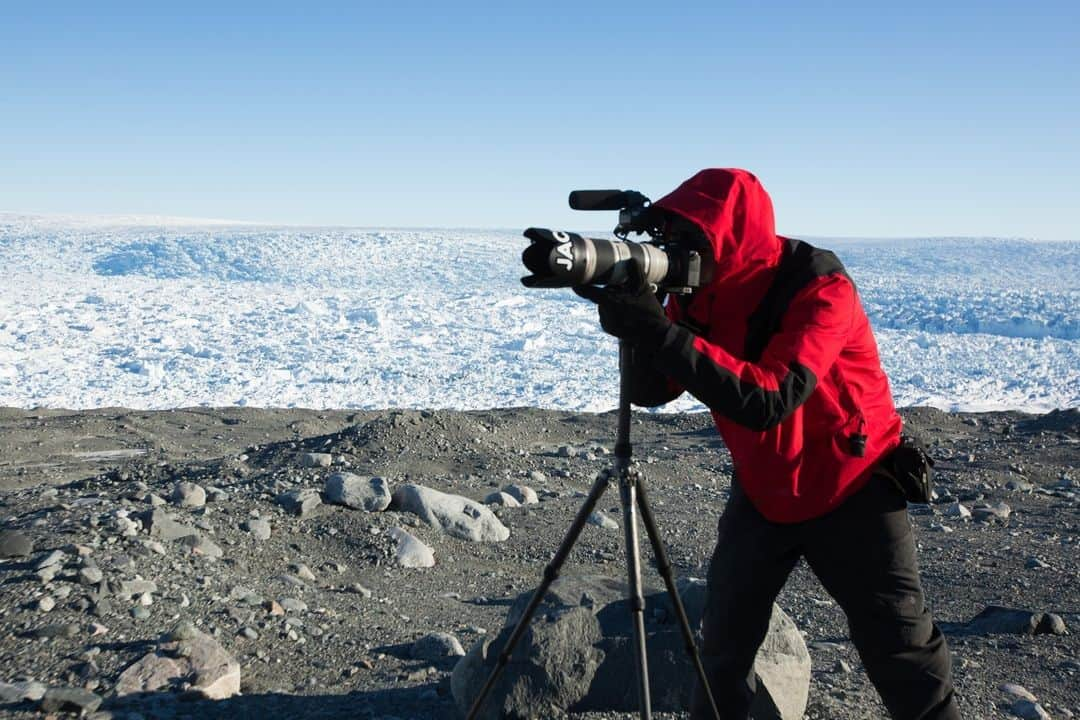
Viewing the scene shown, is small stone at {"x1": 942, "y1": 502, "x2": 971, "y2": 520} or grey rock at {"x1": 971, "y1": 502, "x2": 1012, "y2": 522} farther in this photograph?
small stone at {"x1": 942, "y1": 502, "x2": 971, "y2": 520}

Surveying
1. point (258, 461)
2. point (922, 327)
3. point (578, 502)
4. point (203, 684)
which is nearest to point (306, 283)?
point (922, 327)

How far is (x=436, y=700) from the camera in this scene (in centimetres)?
335

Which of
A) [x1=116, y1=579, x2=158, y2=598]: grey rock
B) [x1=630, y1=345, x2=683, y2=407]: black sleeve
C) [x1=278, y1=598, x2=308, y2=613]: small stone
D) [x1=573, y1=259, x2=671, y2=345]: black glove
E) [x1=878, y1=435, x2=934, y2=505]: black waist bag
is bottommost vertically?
[x1=278, y1=598, x2=308, y2=613]: small stone

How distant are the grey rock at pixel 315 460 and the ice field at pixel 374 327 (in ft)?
29.6

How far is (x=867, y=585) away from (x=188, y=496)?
15.7ft

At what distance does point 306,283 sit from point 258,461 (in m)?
20.1

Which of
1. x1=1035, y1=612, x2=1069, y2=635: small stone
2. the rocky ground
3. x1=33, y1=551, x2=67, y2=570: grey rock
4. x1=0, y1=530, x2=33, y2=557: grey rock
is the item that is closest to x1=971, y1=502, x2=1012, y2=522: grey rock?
the rocky ground

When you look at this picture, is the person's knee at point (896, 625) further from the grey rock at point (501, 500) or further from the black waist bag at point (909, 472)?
the grey rock at point (501, 500)

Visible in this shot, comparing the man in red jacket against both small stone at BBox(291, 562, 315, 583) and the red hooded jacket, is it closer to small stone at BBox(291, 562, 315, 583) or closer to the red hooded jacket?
the red hooded jacket

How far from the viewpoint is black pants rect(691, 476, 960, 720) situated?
2.18 metres

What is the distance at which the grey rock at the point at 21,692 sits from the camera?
3.02 m

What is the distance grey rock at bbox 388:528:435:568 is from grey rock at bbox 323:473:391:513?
18.5 inches

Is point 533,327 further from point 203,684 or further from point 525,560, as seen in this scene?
point 203,684

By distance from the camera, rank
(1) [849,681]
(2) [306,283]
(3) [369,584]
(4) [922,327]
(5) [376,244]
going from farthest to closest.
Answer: (5) [376,244], (2) [306,283], (4) [922,327], (3) [369,584], (1) [849,681]
